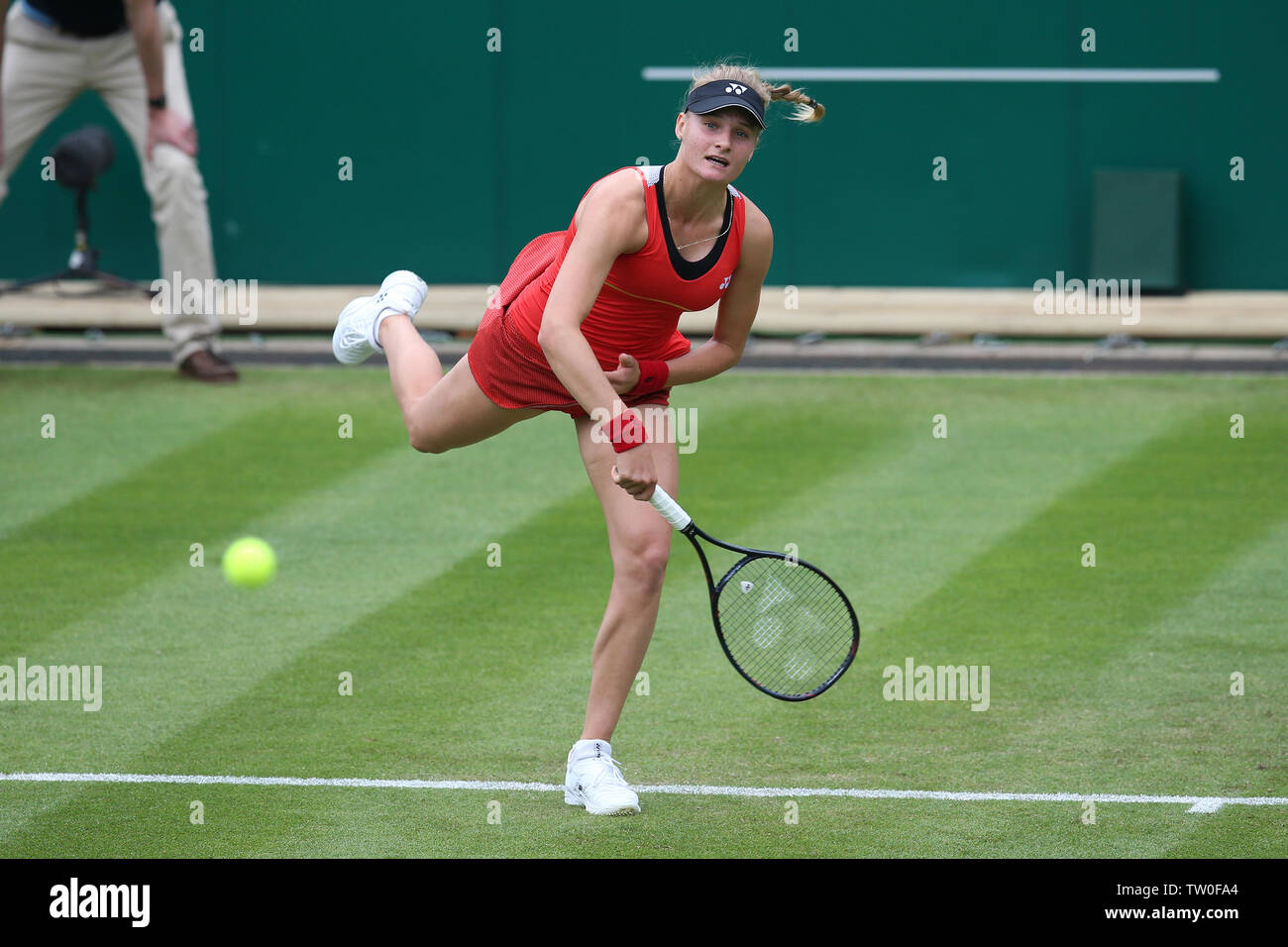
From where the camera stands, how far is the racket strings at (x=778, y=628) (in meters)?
5.55

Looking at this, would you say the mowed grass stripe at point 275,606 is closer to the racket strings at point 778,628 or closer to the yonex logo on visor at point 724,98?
the racket strings at point 778,628

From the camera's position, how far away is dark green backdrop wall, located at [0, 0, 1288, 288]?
12.9 metres

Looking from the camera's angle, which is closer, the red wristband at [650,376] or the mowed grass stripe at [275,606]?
the red wristband at [650,376]

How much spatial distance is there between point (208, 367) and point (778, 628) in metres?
6.92

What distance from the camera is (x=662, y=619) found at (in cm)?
743

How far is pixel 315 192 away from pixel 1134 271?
5.80m

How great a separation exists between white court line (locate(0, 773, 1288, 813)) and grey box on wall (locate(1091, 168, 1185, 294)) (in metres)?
7.91

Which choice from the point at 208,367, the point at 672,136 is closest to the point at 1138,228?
the point at 672,136

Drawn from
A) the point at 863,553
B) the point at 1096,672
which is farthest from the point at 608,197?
the point at 863,553

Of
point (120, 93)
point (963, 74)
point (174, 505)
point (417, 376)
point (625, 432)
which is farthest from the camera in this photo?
point (963, 74)

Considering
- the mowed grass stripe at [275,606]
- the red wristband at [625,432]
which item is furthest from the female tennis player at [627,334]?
the mowed grass stripe at [275,606]

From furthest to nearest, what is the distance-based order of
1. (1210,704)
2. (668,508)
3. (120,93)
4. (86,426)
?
1. (120,93)
2. (86,426)
3. (1210,704)
4. (668,508)

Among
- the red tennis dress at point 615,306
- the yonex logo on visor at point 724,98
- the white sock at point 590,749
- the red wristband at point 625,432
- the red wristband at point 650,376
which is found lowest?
the white sock at point 590,749

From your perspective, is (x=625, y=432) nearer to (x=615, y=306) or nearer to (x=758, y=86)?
(x=615, y=306)
